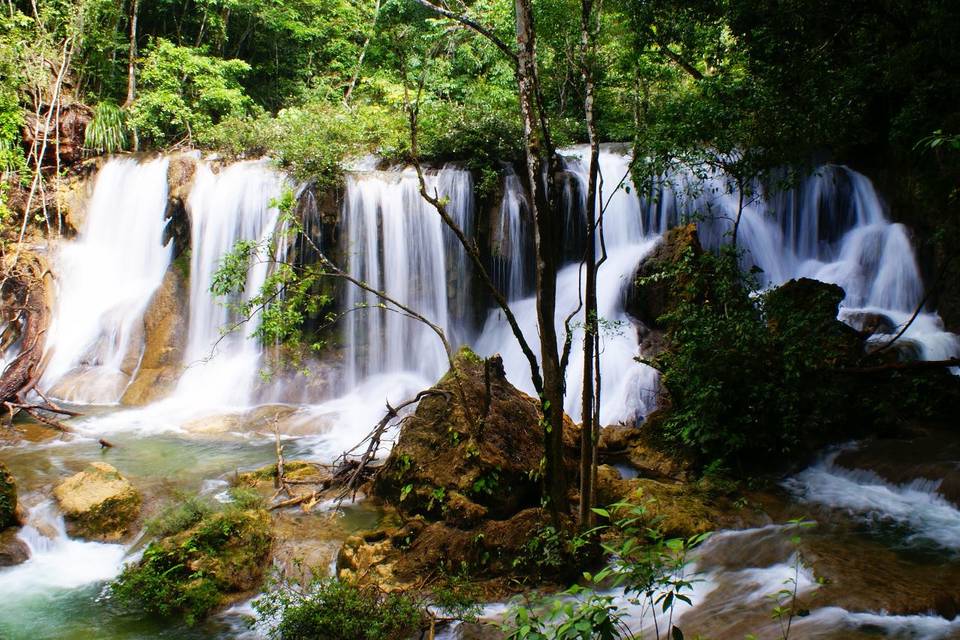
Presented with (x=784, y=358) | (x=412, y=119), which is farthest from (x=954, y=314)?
(x=412, y=119)

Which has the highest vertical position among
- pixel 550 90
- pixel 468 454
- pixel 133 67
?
pixel 133 67

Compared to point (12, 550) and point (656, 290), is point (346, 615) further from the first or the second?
point (656, 290)

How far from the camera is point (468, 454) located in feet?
21.0

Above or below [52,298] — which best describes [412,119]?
above

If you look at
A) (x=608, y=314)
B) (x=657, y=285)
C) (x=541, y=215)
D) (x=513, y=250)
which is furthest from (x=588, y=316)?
(x=513, y=250)

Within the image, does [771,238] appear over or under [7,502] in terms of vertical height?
over

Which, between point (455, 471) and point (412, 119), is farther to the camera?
point (455, 471)

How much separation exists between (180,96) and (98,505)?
13864 millimetres

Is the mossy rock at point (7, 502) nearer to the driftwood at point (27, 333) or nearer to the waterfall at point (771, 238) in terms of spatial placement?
the driftwood at point (27, 333)

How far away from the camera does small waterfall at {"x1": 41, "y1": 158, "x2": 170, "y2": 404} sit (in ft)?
42.6

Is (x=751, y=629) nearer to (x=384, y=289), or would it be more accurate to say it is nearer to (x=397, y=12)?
(x=384, y=289)

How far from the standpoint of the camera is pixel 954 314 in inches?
431

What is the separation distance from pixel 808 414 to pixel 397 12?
770 inches

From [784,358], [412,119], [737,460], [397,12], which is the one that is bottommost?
[737,460]
